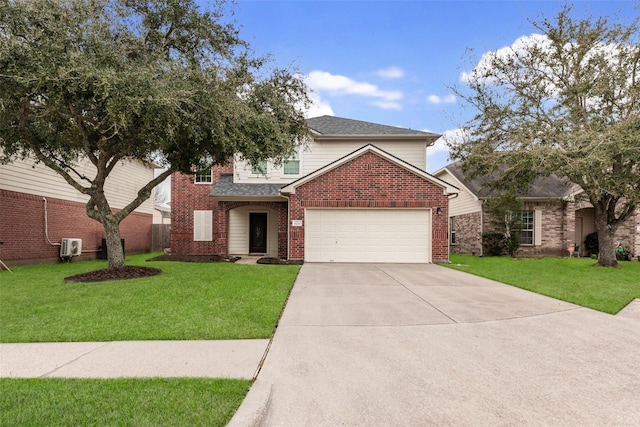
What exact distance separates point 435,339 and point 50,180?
15097mm

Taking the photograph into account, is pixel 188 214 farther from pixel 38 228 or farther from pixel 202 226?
pixel 38 228

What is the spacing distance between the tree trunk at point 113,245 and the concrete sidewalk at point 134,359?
5.74 meters

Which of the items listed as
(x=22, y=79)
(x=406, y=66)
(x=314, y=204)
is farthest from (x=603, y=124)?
(x=22, y=79)

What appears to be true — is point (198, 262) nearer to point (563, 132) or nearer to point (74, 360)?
point (74, 360)

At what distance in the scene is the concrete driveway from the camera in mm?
2766

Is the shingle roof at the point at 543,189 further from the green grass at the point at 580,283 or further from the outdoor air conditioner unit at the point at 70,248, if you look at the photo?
the outdoor air conditioner unit at the point at 70,248

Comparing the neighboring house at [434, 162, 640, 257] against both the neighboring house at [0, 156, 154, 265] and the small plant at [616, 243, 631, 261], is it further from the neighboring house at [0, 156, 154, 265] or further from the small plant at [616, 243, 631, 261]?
the neighboring house at [0, 156, 154, 265]

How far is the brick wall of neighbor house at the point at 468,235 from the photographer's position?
1748 centimetres

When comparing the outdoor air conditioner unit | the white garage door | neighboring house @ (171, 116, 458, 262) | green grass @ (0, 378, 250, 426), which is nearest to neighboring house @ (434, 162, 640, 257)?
neighboring house @ (171, 116, 458, 262)

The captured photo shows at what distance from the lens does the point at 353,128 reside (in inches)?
660

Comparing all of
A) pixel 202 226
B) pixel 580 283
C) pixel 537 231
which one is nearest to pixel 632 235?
pixel 537 231

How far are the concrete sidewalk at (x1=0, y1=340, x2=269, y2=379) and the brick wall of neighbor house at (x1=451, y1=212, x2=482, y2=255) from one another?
15.9 m

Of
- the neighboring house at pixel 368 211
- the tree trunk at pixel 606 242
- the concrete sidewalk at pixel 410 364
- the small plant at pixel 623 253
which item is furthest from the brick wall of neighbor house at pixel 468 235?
the concrete sidewalk at pixel 410 364

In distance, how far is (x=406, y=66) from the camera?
41.0 ft
